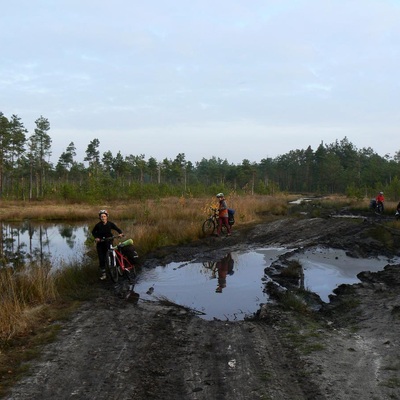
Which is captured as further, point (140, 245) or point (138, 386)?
point (140, 245)

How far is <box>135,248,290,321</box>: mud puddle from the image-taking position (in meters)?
7.74

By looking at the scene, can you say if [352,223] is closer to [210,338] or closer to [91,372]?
[210,338]

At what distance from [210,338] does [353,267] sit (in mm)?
7376

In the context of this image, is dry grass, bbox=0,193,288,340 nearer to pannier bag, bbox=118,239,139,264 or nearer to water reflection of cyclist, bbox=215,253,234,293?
pannier bag, bbox=118,239,139,264

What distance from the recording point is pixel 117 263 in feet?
31.3

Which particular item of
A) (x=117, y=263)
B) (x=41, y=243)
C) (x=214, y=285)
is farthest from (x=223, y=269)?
(x=41, y=243)

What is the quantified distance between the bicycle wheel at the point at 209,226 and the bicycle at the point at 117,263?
7.76 metres

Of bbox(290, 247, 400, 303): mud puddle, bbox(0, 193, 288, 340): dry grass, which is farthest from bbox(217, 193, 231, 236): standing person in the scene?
bbox(290, 247, 400, 303): mud puddle

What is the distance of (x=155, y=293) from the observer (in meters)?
8.74

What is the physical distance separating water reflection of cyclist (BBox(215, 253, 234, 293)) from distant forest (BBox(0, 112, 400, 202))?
84.4 feet

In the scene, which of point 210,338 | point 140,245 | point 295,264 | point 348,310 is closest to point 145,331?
point 210,338

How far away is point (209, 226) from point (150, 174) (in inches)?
3160

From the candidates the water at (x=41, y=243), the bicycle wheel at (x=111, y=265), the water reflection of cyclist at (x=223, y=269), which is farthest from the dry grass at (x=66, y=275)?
the water reflection of cyclist at (x=223, y=269)

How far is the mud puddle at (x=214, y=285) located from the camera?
7742 millimetres
